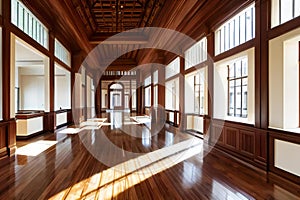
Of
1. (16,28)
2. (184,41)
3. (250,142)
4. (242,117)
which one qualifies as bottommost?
(250,142)

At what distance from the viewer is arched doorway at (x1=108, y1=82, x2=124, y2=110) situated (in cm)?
2578

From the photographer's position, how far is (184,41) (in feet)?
27.4

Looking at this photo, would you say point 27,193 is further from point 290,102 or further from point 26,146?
point 290,102

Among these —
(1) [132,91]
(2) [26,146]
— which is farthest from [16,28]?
(1) [132,91]

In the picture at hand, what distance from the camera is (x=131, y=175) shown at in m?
3.59

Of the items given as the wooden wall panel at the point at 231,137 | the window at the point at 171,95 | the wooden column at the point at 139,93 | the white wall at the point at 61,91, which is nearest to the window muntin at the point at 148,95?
the wooden column at the point at 139,93

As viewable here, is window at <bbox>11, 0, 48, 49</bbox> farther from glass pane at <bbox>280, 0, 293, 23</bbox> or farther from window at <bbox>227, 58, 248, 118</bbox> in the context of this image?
glass pane at <bbox>280, 0, 293, 23</bbox>

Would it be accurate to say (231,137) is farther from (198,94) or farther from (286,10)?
(198,94)

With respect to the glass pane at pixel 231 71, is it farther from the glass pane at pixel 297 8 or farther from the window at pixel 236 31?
the glass pane at pixel 297 8

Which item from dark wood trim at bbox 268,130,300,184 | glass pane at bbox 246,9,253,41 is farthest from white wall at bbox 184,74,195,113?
dark wood trim at bbox 268,130,300,184

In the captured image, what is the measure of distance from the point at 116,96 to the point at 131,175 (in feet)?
76.8

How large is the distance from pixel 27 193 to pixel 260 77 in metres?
3.90

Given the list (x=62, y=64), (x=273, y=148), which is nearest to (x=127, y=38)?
(x=62, y=64)

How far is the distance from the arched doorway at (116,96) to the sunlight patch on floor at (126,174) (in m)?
20.9
